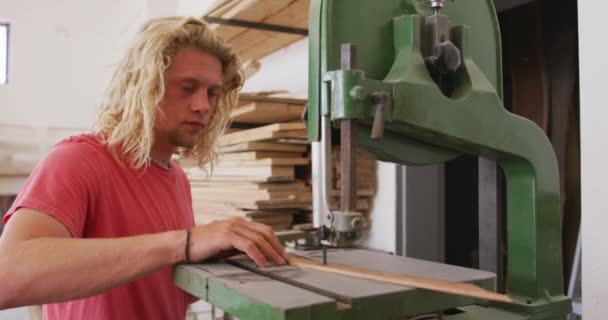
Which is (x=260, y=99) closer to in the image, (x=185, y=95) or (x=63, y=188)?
(x=185, y=95)

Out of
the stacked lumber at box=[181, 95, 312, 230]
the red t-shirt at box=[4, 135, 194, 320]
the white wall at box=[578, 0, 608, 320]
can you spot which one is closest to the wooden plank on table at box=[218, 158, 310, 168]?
the stacked lumber at box=[181, 95, 312, 230]

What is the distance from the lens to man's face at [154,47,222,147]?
5.05ft

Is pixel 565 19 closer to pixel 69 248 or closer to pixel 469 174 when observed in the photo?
pixel 469 174

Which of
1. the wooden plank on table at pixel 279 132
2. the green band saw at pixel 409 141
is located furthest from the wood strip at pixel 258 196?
the green band saw at pixel 409 141

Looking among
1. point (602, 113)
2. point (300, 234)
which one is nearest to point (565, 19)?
point (602, 113)

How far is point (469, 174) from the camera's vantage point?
2229 mm

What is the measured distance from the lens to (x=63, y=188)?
122 centimetres

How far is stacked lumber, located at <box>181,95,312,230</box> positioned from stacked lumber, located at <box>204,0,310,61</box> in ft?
1.24

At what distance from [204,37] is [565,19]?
1.60 m

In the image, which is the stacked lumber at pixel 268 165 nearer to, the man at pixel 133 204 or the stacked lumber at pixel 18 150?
the man at pixel 133 204

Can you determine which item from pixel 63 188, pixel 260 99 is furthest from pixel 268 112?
pixel 63 188

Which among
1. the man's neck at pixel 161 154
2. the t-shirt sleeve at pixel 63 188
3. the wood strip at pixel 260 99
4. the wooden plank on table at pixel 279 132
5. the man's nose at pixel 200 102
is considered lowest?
the t-shirt sleeve at pixel 63 188

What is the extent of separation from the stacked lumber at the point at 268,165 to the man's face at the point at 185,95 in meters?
0.62

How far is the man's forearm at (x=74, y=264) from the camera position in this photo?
106 cm
